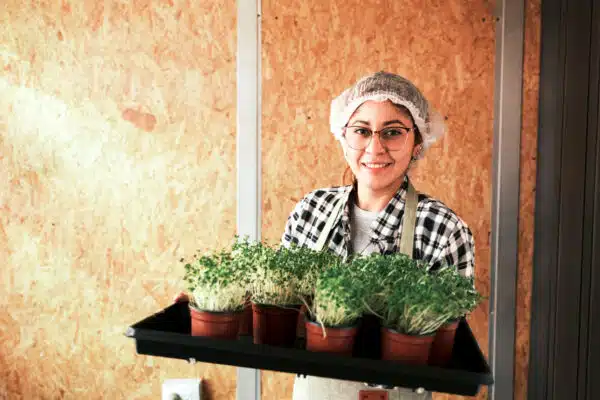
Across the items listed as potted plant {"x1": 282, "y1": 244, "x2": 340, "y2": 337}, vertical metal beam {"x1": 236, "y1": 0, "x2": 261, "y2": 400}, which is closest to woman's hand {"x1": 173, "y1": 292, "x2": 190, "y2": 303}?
potted plant {"x1": 282, "y1": 244, "x2": 340, "y2": 337}

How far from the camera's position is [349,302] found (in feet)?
3.65

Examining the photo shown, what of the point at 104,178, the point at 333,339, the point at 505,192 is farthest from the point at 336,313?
the point at 104,178

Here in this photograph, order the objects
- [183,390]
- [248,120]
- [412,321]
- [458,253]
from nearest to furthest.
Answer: [412,321] < [458,253] < [248,120] < [183,390]

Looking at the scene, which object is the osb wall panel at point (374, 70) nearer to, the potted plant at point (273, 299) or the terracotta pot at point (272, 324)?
the potted plant at point (273, 299)

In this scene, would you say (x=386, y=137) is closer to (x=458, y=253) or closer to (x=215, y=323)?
(x=458, y=253)

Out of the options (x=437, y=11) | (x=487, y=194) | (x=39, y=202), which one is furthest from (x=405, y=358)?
(x=39, y=202)

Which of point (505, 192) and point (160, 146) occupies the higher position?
point (160, 146)

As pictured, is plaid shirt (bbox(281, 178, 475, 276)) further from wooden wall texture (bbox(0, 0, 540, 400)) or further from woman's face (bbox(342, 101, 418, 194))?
wooden wall texture (bbox(0, 0, 540, 400))

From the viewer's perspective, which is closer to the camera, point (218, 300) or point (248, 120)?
point (218, 300)

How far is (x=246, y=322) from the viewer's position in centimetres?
136

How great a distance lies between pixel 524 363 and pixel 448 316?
1.69 metres

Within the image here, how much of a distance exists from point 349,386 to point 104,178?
189 centimetres

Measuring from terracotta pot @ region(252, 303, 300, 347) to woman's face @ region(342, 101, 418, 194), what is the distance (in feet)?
2.32

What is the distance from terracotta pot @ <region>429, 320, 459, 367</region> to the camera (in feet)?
3.87
